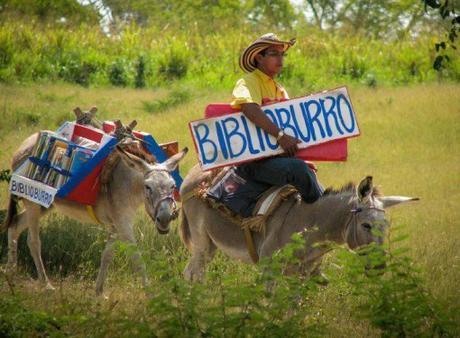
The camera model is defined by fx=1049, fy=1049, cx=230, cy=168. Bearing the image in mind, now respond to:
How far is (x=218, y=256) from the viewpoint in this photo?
1188cm

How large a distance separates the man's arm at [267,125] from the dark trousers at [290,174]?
0.45 feet

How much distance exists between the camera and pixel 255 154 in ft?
29.9

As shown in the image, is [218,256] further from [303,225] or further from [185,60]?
[185,60]

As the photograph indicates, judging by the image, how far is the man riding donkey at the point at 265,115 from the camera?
8938 mm

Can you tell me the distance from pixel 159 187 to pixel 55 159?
1.68m

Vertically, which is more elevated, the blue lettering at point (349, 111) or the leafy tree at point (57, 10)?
the leafy tree at point (57, 10)

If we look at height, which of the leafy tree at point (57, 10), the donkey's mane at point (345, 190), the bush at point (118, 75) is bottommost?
the donkey's mane at point (345, 190)

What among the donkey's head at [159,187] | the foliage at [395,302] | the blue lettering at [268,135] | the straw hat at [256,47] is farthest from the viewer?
the donkey's head at [159,187]

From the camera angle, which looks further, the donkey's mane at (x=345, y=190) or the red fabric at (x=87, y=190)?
the red fabric at (x=87, y=190)

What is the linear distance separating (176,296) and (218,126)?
2462mm

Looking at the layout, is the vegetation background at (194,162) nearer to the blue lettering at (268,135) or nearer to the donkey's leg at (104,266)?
the donkey's leg at (104,266)

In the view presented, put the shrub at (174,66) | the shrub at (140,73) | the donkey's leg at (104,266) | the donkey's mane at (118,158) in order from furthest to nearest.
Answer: the shrub at (174,66) → the shrub at (140,73) → the donkey's leg at (104,266) → the donkey's mane at (118,158)

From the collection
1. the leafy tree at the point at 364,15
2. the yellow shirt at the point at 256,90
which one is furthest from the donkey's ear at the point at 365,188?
the leafy tree at the point at 364,15

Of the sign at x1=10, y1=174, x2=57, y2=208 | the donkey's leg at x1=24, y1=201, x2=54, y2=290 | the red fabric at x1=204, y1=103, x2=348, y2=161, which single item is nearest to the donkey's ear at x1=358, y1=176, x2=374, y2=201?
the red fabric at x1=204, y1=103, x2=348, y2=161
